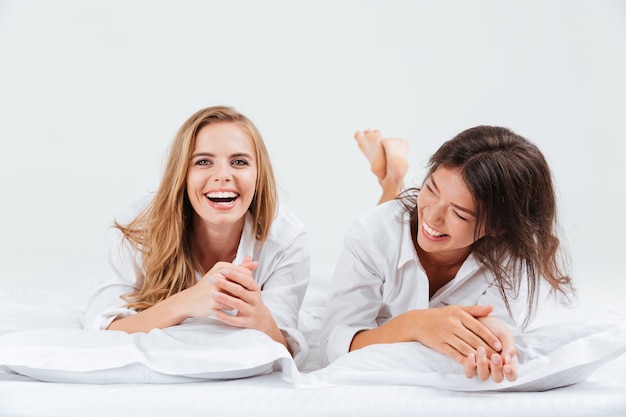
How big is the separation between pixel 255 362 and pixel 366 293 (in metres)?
0.50

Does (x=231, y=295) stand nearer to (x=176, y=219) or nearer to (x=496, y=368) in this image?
(x=176, y=219)

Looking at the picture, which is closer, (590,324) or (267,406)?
(267,406)

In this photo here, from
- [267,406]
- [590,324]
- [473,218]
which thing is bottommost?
[267,406]

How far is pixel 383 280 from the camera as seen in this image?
2447 mm

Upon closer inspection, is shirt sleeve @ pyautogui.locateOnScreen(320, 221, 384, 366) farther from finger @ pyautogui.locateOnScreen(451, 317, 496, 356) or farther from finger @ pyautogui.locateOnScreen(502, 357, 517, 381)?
finger @ pyautogui.locateOnScreen(502, 357, 517, 381)

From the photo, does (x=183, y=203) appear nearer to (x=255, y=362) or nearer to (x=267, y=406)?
(x=255, y=362)

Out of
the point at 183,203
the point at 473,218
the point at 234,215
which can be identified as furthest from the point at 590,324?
the point at 183,203

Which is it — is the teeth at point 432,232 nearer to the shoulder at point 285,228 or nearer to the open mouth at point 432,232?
the open mouth at point 432,232

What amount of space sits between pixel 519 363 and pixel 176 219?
112cm

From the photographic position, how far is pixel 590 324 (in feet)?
7.01


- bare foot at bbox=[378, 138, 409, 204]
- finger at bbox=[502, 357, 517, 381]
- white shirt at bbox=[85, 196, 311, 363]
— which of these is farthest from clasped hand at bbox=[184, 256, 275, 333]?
bare foot at bbox=[378, 138, 409, 204]

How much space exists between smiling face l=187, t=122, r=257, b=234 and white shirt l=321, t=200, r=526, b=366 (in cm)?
35

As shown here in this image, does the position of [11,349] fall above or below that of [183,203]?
below

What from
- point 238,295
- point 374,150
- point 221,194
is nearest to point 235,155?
point 221,194
